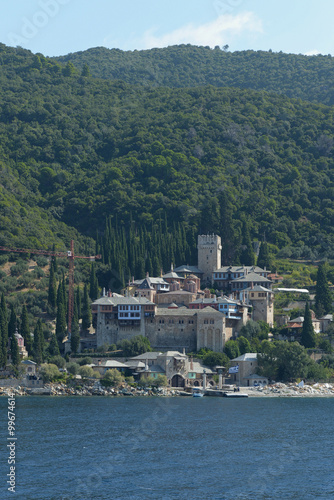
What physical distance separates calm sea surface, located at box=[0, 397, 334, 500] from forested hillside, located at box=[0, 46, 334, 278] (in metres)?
40.4

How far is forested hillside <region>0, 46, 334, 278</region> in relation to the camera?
12006cm

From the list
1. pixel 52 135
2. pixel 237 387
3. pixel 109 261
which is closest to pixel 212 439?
pixel 237 387

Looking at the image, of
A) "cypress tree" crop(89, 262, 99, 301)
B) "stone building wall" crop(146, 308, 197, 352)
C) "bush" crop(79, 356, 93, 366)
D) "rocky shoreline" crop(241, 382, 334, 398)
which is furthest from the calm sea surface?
"cypress tree" crop(89, 262, 99, 301)

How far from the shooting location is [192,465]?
4909 centimetres

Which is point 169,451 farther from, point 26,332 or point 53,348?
point 53,348

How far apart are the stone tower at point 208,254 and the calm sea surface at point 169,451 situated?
3515cm

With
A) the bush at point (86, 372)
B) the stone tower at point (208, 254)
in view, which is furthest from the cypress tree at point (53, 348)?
the stone tower at point (208, 254)

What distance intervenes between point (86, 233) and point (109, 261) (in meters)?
25.0

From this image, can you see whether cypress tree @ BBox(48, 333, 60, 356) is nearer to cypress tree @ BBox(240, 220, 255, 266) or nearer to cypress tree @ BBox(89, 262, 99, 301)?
cypress tree @ BBox(89, 262, 99, 301)

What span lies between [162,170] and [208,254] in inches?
1400

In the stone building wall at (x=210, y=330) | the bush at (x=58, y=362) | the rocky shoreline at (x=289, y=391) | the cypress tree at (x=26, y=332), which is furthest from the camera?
the stone building wall at (x=210, y=330)

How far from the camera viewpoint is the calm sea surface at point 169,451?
4412cm

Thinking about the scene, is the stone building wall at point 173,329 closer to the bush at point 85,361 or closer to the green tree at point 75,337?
the green tree at point 75,337

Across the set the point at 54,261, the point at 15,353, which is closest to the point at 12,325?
the point at 15,353
